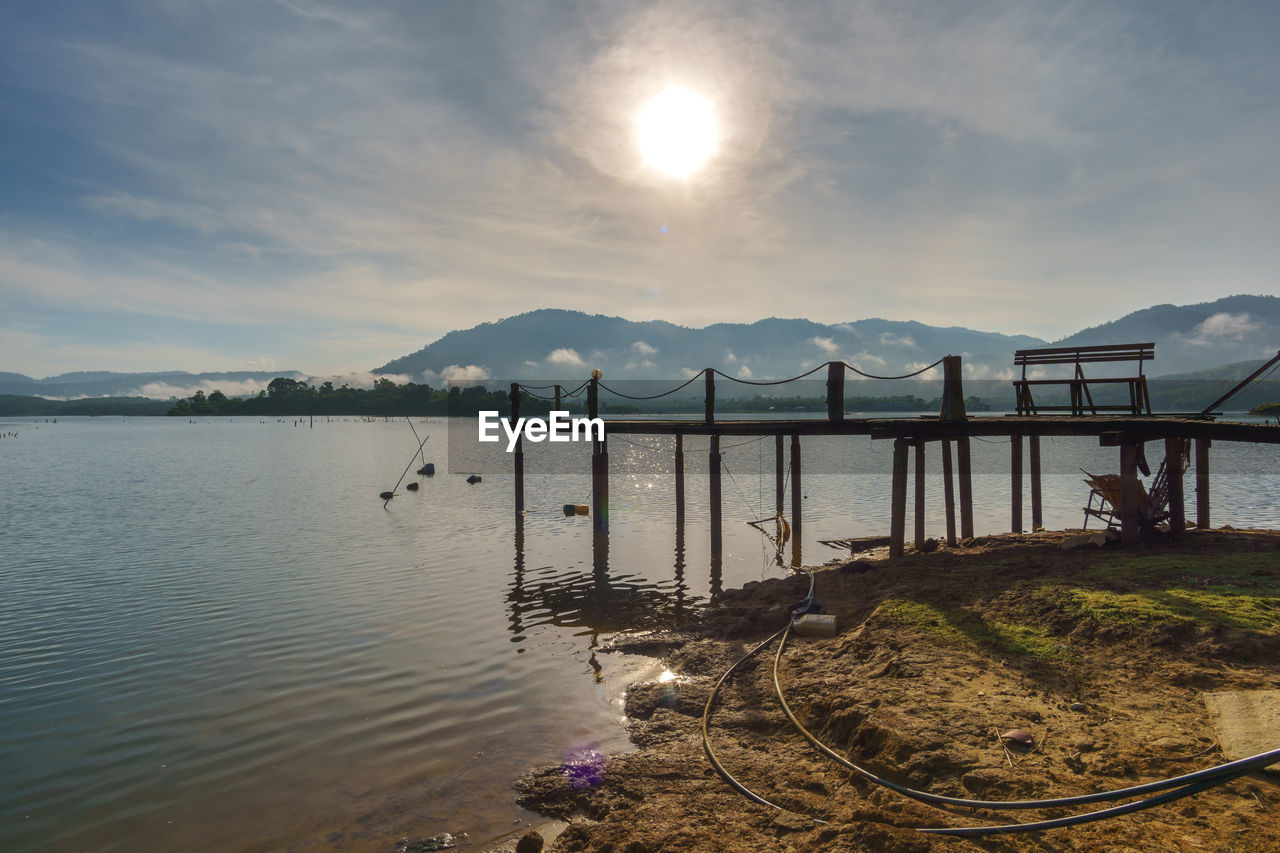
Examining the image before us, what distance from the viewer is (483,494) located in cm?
3759

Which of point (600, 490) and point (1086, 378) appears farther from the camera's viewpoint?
point (600, 490)

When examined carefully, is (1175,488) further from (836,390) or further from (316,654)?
(316,654)

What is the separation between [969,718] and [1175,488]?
10.6 metres

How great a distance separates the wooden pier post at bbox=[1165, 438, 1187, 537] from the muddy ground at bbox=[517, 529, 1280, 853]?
59.6 inches

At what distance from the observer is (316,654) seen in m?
12.5

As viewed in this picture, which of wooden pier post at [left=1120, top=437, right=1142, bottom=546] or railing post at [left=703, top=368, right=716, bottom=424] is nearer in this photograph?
wooden pier post at [left=1120, top=437, right=1142, bottom=546]

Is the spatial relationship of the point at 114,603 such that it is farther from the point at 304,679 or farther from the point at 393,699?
the point at 393,699

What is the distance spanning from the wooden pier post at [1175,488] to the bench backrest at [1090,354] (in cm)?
260

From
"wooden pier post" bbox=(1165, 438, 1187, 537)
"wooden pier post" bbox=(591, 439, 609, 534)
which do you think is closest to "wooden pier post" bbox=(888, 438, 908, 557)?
"wooden pier post" bbox=(1165, 438, 1187, 537)

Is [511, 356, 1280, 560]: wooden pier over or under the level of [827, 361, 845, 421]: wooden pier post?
under

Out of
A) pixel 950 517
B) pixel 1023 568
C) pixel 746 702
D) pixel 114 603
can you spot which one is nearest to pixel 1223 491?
pixel 950 517

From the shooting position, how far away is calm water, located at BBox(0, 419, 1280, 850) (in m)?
7.82

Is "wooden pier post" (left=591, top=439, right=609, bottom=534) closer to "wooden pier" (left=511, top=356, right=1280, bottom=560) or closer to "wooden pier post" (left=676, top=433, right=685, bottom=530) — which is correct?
"wooden pier" (left=511, top=356, right=1280, bottom=560)

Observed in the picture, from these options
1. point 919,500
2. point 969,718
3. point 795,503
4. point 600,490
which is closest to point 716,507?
point 795,503
